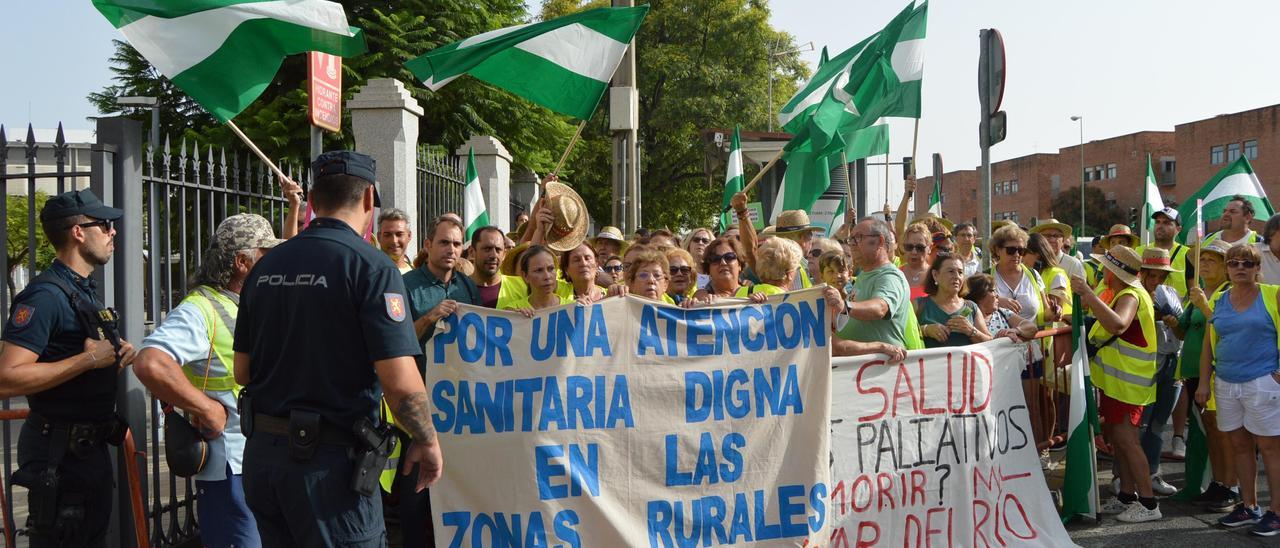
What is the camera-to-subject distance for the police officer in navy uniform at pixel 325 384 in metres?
3.34

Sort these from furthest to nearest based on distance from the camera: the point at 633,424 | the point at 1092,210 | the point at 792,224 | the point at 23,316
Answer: the point at 1092,210
the point at 792,224
the point at 633,424
the point at 23,316

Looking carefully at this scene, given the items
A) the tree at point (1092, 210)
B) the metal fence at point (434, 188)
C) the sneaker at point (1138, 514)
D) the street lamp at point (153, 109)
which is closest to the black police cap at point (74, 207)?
the street lamp at point (153, 109)

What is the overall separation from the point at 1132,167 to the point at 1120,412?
73721mm

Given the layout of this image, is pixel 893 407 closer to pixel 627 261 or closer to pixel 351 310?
pixel 627 261

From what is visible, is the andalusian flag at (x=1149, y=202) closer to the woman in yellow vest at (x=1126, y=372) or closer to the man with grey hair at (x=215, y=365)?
the woman in yellow vest at (x=1126, y=372)

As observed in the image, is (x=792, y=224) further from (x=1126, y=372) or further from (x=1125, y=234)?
(x=1125, y=234)

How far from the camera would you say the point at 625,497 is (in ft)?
→ 16.7

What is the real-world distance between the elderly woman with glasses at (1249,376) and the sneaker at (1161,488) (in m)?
0.75

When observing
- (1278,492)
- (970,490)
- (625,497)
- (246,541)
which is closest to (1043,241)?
(1278,492)

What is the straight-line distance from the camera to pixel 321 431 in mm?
3379

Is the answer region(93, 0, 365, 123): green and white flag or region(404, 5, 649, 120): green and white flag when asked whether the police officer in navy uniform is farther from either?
region(404, 5, 649, 120): green and white flag

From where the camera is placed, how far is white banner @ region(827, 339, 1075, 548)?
5.50m

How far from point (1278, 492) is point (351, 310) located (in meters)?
5.71

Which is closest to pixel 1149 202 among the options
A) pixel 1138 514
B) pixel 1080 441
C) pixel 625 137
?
pixel 625 137
